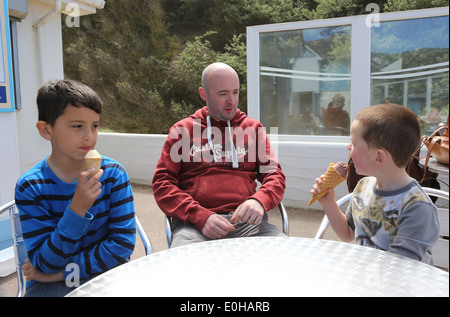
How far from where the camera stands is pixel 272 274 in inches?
33.3

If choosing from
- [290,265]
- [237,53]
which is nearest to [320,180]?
[290,265]

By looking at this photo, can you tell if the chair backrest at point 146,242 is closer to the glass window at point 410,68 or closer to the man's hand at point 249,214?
the man's hand at point 249,214

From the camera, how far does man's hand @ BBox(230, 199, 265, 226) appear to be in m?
1.71

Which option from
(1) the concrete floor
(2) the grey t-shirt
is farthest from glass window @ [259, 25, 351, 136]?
(2) the grey t-shirt

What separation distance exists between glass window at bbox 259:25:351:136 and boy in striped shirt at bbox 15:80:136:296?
395 cm

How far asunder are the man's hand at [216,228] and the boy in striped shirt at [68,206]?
1.37 ft

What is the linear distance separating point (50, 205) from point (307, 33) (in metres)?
4.39

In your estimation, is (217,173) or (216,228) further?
(217,173)

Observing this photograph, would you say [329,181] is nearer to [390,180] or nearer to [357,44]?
[390,180]

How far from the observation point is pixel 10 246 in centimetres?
283

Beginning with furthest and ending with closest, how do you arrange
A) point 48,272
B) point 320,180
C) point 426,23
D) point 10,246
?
point 426,23 → point 10,246 → point 320,180 → point 48,272

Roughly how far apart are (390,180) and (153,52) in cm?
1768

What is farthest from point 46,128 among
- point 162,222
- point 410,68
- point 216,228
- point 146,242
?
point 410,68

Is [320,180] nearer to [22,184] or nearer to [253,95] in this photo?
[22,184]
